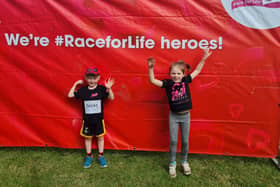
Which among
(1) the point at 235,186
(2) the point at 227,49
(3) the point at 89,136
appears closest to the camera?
(1) the point at 235,186

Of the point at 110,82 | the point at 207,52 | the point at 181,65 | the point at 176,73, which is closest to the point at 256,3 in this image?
the point at 207,52

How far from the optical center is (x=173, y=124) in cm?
262

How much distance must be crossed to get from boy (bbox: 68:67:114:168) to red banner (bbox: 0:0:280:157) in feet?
0.42

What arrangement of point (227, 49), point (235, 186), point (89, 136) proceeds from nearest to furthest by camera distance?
point (235, 186)
point (227, 49)
point (89, 136)

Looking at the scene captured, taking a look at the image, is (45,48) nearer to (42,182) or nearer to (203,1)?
(42,182)

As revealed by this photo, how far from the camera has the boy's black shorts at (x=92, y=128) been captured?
9.25ft

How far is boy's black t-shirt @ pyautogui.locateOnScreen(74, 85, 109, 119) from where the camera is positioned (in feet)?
9.02

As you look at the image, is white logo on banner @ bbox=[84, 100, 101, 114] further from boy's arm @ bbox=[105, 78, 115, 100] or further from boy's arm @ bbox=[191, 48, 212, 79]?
boy's arm @ bbox=[191, 48, 212, 79]

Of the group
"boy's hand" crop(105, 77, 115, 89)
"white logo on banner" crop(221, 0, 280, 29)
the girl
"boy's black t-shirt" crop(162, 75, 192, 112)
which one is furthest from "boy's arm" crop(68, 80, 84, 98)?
"white logo on banner" crop(221, 0, 280, 29)

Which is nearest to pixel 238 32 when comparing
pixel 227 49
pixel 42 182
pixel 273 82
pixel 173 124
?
pixel 227 49

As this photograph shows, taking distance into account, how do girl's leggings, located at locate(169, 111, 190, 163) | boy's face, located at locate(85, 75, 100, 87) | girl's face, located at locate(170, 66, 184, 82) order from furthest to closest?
boy's face, located at locate(85, 75, 100, 87)
girl's leggings, located at locate(169, 111, 190, 163)
girl's face, located at locate(170, 66, 184, 82)

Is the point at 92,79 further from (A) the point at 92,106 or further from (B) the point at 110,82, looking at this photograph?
(A) the point at 92,106

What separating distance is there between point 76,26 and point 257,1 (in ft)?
7.31

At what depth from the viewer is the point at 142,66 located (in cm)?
280
